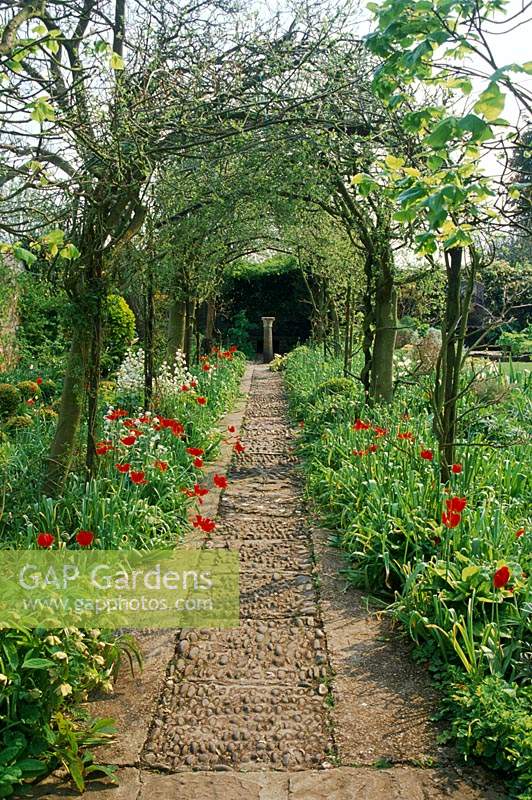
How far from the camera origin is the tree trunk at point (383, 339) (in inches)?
311

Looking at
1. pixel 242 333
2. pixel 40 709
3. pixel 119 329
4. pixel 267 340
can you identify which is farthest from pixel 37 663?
pixel 242 333

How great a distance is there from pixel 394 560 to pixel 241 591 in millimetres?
910

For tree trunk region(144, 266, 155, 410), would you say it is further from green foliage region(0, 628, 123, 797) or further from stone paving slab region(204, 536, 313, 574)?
green foliage region(0, 628, 123, 797)

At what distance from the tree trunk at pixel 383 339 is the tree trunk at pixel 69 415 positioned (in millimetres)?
3767

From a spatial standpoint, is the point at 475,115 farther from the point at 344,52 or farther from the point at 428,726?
the point at 344,52

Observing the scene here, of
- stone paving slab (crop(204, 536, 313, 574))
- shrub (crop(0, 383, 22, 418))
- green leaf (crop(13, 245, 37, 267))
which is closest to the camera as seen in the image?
green leaf (crop(13, 245, 37, 267))

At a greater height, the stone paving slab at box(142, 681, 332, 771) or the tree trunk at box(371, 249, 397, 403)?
the tree trunk at box(371, 249, 397, 403)

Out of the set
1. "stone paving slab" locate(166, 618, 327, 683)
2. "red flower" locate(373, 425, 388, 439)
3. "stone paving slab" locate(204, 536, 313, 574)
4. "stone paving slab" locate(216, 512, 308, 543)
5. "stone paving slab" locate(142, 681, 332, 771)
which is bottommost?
"stone paving slab" locate(142, 681, 332, 771)

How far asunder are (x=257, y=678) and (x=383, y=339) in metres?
5.49

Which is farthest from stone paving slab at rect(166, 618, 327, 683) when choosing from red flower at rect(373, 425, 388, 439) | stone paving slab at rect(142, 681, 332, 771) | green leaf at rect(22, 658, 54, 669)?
red flower at rect(373, 425, 388, 439)

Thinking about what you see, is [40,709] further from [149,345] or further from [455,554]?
[149,345]

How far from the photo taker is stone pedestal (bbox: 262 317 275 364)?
20.9 meters

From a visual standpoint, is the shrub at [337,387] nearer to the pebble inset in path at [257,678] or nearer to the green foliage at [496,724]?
the pebble inset in path at [257,678]

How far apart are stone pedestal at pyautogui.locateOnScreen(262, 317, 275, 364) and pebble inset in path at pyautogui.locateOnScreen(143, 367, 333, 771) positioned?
15599mm
